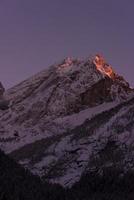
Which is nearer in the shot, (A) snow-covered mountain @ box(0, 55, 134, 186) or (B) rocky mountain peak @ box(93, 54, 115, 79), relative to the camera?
(A) snow-covered mountain @ box(0, 55, 134, 186)

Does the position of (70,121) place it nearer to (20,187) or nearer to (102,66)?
(102,66)

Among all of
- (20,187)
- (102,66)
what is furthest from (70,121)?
(20,187)

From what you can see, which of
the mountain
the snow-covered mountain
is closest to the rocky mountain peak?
the snow-covered mountain

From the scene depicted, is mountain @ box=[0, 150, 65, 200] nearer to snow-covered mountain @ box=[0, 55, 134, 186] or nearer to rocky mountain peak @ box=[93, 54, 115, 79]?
snow-covered mountain @ box=[0, 55, 134, 186]

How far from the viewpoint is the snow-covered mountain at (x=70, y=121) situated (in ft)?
265

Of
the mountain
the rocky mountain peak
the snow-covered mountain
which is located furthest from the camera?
the rocky mountain peak

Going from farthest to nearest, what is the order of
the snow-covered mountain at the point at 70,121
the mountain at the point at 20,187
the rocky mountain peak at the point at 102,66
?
the rocky mountain peak at the point at 102,66
the snow-covered mountain at the point at 70,121
the mountain at the point at 20,187

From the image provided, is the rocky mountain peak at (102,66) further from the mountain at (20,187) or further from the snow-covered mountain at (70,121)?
the mountain at (20,187)

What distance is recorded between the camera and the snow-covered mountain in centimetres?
8081

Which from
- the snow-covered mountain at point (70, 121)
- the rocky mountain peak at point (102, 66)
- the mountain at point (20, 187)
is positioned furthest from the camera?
the rocky mountain peak at point (102, 66)

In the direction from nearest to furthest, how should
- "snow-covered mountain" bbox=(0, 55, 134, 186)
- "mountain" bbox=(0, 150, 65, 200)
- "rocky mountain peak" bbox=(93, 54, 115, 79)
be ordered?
"mountain" bbox=(0, 150, 65, 200), "snow-covered mountain" bbox=(0, 55, 134, 186), "rocky mountain peak" bbox=(93, 54, 115, 79)

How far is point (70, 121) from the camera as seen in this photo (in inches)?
4688

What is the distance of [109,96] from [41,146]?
136ft

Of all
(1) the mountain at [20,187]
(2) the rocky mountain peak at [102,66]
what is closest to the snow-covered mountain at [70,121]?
(2) the rocky mountain peak at [102,66]
